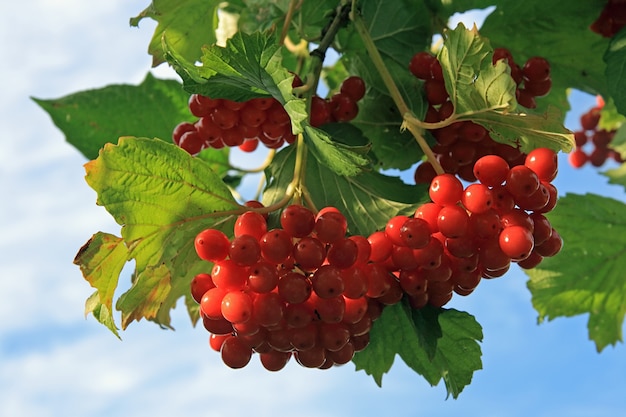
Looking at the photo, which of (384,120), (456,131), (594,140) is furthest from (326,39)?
(594,140)

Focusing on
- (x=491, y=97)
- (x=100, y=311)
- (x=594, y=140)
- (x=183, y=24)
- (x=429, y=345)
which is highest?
(x=183, y=24)

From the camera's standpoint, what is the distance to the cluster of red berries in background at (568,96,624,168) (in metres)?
3.40

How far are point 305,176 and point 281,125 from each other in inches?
4.7

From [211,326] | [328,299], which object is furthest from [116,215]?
[328,299]

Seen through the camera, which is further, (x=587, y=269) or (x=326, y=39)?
(x=587, y=269)

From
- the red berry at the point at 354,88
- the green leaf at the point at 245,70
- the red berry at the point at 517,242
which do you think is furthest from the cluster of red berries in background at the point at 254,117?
the red berry at the point at 517,242

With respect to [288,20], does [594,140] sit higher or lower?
lower

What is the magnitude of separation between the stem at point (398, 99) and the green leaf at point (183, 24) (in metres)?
0.42

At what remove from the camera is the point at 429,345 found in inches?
56.7

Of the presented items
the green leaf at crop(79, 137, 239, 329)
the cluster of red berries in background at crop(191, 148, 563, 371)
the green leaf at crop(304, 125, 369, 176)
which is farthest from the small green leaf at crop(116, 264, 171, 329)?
the green leaf at crop(304, 125, 369, 176)

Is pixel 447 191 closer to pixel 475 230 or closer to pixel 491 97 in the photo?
pixel 475 230

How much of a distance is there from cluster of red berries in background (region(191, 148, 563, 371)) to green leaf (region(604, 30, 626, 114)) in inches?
20.5

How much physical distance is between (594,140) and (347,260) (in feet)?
8.24

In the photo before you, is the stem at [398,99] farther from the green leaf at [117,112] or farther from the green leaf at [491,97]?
the green leaf at [117,112]
